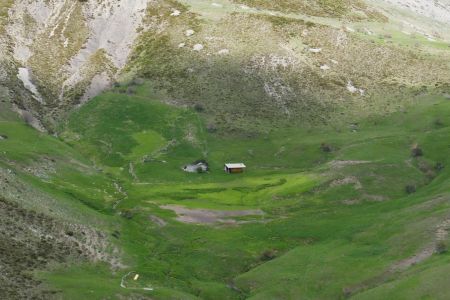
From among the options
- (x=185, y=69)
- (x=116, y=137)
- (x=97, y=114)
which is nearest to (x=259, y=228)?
(x=116, y=137)

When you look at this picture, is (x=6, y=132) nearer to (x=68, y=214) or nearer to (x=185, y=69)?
(x=68, y=214)

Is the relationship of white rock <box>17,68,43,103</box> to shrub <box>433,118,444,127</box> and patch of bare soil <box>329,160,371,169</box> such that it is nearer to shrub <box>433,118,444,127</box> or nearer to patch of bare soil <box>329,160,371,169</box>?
patch of bare soil <box>329,160,371,169</box>

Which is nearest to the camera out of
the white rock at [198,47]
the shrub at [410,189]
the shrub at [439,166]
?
the shrub at [410,189]

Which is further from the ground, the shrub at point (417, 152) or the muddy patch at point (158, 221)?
the shrub at point (417, 152)

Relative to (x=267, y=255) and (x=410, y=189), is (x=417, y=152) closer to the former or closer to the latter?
(x=410, y=189)

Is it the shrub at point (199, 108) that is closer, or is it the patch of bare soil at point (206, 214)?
the patch of bare soil at point (206, 214)

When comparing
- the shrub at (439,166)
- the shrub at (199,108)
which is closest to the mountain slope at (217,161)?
the shrub at (439,166)

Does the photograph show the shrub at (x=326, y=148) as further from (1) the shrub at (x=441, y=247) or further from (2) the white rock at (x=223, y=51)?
(1) the shrub at (x=441, y=247)
